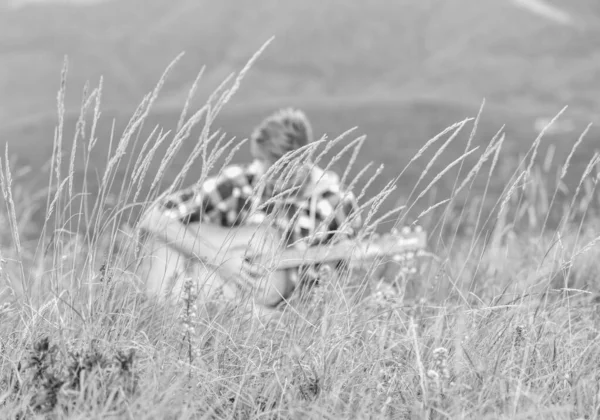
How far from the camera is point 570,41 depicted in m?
88.1

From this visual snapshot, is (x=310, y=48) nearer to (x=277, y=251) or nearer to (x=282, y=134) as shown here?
(x=282, y=134)

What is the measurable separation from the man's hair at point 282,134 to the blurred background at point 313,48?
64.4 metres

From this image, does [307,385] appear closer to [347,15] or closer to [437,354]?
[437,354]

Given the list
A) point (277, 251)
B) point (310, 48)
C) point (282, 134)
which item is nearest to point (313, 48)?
point (310, 48)

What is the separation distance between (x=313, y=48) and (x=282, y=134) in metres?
100

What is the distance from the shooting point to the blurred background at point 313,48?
7906cm

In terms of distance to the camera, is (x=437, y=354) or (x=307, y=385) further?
(x=307, y=385)

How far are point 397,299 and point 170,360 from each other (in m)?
0.82

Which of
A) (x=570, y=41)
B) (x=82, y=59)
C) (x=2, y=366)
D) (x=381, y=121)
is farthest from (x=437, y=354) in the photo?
(x=570, y=41)

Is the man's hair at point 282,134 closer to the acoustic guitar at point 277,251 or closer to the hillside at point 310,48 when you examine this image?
the acoustic guitar at point 277,251

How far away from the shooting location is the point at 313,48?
Answer: 331ft

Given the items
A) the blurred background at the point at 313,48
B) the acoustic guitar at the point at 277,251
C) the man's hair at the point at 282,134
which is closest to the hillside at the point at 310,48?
the blurred background at the point at 313,48

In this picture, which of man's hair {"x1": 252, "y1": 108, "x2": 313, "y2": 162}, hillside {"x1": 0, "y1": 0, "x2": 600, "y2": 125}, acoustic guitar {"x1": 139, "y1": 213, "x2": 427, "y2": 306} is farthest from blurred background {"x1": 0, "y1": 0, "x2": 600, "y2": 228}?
acoustic guitar {"x1": 139, "y1": 213, "x2": 427, "y2": 306}

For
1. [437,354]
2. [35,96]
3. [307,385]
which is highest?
[437,354]
